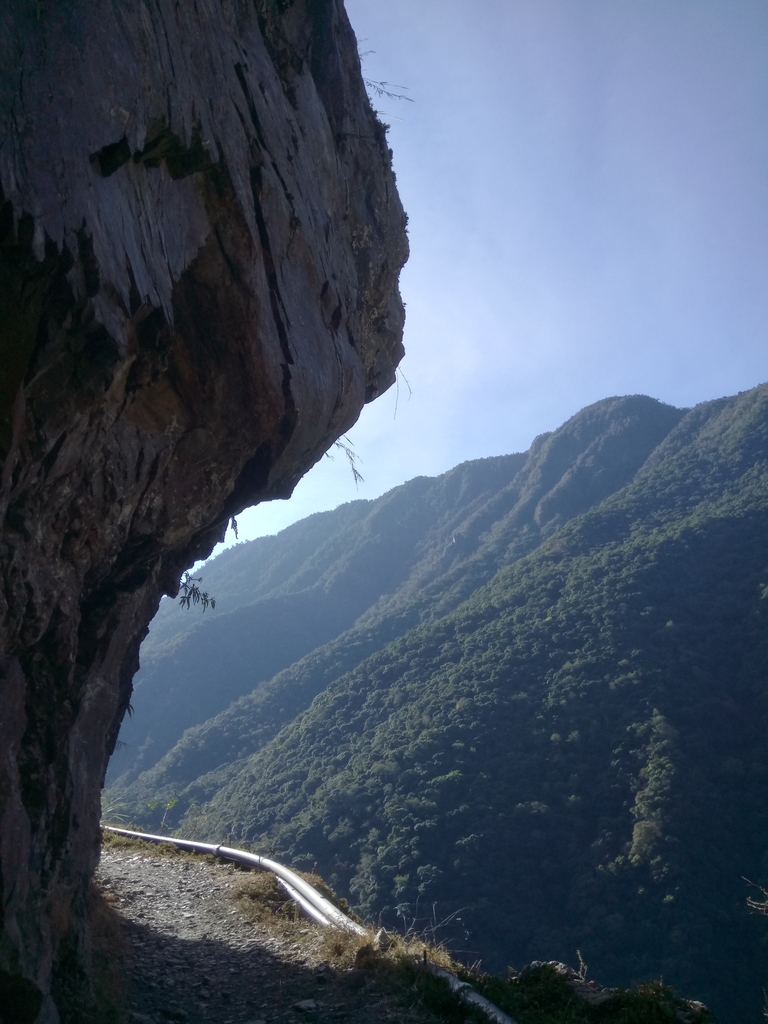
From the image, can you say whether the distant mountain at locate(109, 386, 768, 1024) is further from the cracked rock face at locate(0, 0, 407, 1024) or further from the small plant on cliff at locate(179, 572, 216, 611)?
the cracked rock face at locate(0, 0, 407, 1024)

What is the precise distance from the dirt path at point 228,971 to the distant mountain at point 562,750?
242 inches

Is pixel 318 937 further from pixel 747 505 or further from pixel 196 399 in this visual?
pixel 747 505

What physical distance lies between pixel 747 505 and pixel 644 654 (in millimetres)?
22707

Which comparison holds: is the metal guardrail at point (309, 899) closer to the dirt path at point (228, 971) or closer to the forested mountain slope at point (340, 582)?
the dirt path at point (228, 971)

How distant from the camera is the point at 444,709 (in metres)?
52.0

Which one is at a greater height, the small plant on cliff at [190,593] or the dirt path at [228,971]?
the small plant on cliff at [190,593]

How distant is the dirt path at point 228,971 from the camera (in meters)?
5.91

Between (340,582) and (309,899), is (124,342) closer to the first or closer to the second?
(309,899)

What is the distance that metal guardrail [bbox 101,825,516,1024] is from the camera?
588 cm

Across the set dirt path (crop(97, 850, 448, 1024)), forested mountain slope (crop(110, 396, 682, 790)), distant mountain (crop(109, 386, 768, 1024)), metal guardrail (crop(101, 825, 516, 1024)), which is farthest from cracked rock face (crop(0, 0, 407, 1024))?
forested mountain slope (crop(110, 396, 682, 790))

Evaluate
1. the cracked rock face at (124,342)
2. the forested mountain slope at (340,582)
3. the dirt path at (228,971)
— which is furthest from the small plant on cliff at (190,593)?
the forested mountain slope at (340,582)

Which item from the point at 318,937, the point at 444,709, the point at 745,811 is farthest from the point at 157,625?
the point at 318,937

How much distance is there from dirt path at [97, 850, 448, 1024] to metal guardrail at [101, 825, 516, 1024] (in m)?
0.28

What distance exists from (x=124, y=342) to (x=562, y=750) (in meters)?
46.0
